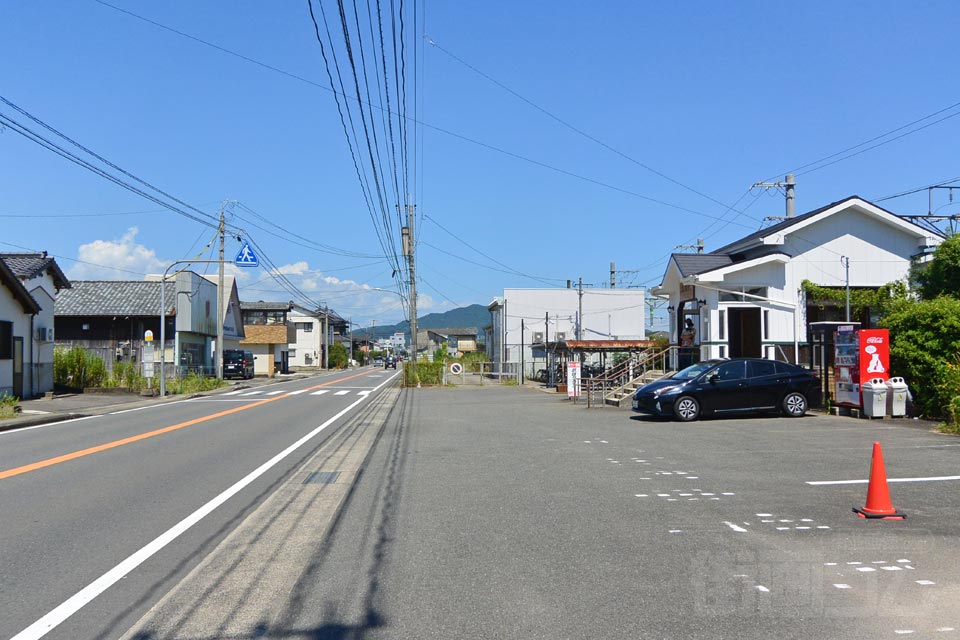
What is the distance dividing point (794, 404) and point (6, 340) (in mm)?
26236

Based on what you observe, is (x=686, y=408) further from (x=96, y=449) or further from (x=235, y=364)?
(x=235, y=364)

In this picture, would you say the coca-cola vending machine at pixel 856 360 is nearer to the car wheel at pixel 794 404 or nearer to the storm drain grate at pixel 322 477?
the car wheel at pixel 794 404

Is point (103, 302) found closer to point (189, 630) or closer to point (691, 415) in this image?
point (691, 415)

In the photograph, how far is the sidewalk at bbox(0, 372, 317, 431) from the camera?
20250mm

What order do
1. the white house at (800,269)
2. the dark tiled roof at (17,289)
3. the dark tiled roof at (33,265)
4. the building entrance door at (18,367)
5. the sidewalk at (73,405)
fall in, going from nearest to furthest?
the sidewalk at (73,405) < the white house at (800,269) < the dark tiled roof at (17,289) < the building entrance door at (18,367) < the dark tiled roof at (33,265)

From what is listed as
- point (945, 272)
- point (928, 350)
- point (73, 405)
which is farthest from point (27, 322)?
point (945, 272)

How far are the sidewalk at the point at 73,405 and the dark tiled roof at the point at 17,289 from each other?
3553 millimetres


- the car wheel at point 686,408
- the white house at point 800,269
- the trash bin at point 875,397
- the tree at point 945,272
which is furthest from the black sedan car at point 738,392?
the white house at point 800,269

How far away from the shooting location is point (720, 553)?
644cm

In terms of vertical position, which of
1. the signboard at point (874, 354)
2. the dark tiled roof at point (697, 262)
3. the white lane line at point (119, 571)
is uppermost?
the dark tiled roof at point (697, 262)

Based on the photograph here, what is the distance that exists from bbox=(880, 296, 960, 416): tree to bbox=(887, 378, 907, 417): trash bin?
49 cm

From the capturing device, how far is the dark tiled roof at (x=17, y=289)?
27.9 meters

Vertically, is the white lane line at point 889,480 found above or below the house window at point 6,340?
below

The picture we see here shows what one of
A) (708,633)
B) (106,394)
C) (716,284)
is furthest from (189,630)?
(106,394)
